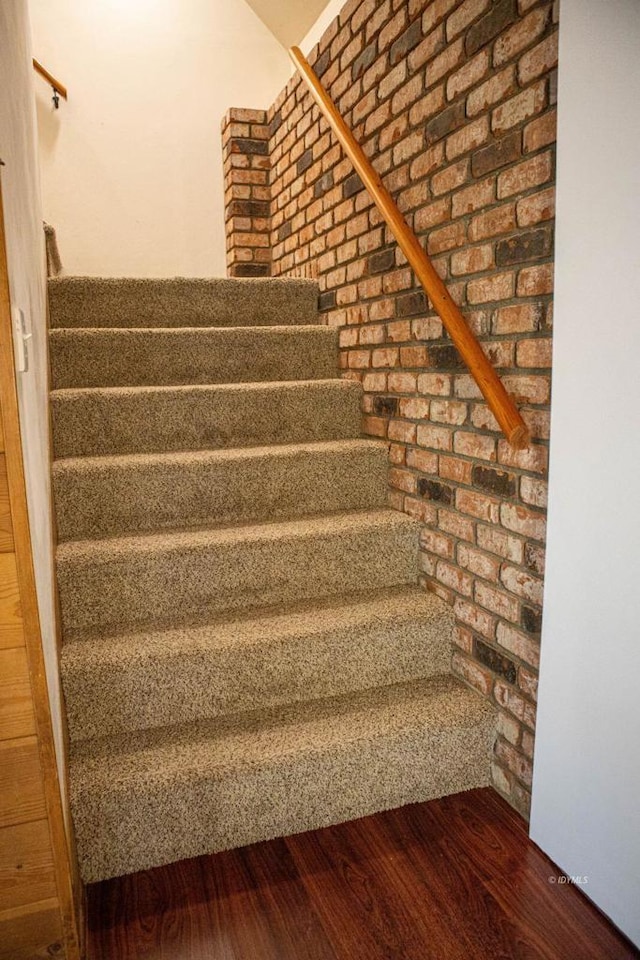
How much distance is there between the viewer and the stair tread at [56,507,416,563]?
1.71 meters

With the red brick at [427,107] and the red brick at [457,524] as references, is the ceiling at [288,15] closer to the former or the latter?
the red brick at [427,107]

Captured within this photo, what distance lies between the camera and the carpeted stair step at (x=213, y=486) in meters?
1.85

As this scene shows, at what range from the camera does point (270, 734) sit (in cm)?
151

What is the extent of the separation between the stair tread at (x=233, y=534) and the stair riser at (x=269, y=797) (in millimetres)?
587

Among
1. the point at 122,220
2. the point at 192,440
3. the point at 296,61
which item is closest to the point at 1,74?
the point at 192,440

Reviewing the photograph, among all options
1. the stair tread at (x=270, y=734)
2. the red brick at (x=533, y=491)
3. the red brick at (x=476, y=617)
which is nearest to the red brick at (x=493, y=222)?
the red brick at (x=533, y=491)

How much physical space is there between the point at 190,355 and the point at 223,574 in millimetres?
933

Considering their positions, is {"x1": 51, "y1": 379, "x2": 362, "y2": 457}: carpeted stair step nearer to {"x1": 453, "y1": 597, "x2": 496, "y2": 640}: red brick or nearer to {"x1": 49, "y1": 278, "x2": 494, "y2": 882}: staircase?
{"x1": 49, "y1": 278, "x2": 494, "y2": 882}: staircase

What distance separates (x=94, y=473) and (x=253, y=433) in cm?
58

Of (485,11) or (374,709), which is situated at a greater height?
(485,11)

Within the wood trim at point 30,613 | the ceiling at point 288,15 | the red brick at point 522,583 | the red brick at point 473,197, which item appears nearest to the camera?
the wood trim at point 30,613

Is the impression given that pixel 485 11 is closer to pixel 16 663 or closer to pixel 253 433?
pixel 253 433

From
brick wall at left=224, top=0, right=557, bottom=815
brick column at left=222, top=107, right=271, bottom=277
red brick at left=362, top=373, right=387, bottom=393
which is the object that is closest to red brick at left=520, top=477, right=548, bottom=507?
brick wall at left=224, top=0, right=557, bottom=815

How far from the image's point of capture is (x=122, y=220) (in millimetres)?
3330
